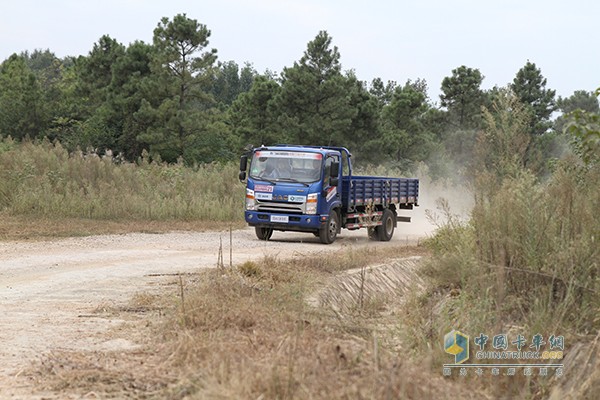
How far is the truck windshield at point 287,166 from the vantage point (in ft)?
71.7

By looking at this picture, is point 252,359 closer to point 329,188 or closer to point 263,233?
point 329,188

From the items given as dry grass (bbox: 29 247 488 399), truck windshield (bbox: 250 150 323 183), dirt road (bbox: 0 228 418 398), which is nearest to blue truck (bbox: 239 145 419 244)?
truck windshield (bbox: 250 150 323 183)

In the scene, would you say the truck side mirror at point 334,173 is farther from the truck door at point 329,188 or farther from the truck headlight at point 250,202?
the truck headlight at point 250,202

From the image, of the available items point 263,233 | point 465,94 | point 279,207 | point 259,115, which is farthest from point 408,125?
point 279,207

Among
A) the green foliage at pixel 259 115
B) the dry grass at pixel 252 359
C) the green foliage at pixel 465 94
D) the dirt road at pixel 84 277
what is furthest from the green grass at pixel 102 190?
the green foliage at pixel 465 94

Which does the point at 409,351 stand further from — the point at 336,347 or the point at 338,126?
the point at 338,126

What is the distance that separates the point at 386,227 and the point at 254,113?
28773mm

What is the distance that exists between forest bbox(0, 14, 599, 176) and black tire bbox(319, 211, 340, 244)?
969 inches

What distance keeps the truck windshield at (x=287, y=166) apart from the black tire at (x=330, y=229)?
3.76 ft

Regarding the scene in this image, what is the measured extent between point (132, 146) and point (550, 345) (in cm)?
4618

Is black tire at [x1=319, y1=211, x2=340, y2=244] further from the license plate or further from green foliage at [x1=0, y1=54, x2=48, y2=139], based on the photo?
green foliage at [x1=0, y1=54, x2=48, y2=139]

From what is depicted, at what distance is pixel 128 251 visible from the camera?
59.6 ft

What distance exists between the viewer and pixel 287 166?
870 inches

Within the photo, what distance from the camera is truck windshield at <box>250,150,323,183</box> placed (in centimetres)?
2186
